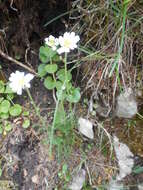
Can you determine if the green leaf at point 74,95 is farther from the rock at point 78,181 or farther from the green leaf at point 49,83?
the rock at point 78,181

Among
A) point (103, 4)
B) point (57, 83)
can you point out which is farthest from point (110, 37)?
point (57, 83)

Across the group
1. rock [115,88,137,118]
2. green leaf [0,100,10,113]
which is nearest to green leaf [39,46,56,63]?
green leaf [0,100,10,113]

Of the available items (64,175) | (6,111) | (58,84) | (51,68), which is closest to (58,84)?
(58,84)

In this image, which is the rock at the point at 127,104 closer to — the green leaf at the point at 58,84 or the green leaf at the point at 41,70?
the green leaf at the point at 58,84

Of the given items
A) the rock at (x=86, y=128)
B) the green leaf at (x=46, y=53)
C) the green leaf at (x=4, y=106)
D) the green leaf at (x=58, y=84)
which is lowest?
the rock at (x=86, y=128)

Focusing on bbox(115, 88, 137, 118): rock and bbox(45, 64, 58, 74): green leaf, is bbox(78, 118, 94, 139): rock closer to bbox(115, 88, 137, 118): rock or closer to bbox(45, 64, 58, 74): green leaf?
bbox(115, 88, 137, 118): rock

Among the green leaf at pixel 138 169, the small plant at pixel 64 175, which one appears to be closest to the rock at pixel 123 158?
the green leaf at pixel 138 169

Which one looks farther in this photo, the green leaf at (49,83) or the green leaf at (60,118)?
the green leaf at (49,83)

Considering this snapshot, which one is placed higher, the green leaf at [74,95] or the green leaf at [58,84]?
the green leaf at [58,84]
